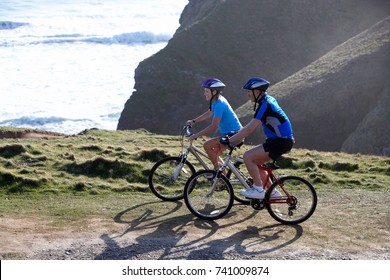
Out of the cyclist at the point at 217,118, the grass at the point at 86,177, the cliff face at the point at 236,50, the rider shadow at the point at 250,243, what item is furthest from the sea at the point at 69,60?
the rider shadow at the point at 250,243

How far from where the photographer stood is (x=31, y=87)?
116 m

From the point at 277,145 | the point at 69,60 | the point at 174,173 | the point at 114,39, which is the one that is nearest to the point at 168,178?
the point at 174,173

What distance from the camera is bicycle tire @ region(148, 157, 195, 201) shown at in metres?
14.1

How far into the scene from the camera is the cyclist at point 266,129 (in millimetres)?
11773

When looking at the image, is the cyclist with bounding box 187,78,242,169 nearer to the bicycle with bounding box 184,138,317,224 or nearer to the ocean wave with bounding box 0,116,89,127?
the bicycle with bounding box 184,138,317,224

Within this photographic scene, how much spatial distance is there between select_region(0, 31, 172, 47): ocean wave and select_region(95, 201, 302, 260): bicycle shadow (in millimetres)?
144806

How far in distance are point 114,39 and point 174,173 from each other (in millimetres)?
154161

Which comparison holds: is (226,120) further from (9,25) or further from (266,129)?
(9,25)

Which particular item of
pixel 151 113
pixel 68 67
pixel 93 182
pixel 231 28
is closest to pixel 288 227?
pixel 93 182

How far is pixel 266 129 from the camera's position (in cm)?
1202

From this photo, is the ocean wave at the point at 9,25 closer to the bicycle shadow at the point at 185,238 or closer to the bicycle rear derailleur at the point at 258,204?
the bicycle shadow at the point at 185,238

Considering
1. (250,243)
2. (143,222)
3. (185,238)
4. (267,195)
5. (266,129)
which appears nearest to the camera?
(250,243)

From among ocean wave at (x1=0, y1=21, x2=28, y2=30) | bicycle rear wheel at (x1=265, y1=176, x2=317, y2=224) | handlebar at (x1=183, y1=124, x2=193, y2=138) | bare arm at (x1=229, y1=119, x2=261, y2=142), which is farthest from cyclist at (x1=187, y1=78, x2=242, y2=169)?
ocean wave at (x1=0, y1=21, x2=28, y2=30)
